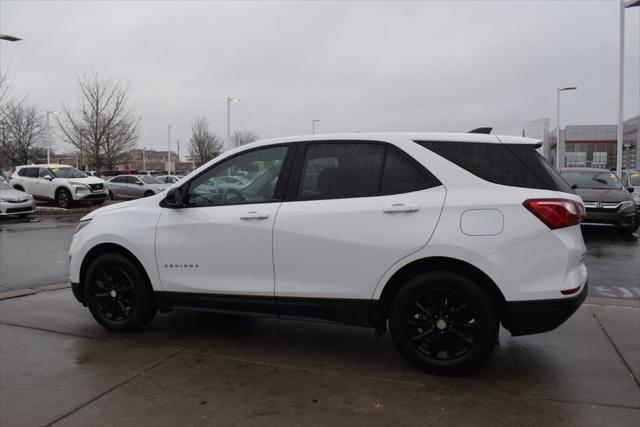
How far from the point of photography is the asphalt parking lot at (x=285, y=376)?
3.31 m

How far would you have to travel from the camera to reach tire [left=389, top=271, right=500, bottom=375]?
369 centimetres

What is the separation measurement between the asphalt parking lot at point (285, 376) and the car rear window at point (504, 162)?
4.72 feet

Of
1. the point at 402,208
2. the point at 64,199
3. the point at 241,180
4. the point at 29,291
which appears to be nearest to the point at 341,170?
the point at 402,208

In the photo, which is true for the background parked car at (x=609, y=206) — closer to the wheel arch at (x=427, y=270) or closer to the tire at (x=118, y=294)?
the wheel arch at (x=427, y=270)

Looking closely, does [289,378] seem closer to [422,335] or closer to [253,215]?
[422,335]

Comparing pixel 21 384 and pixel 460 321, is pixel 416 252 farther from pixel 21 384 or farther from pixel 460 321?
pixel 21 384

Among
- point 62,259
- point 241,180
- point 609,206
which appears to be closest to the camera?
point 241,180

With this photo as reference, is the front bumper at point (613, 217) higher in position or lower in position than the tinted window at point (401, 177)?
lower

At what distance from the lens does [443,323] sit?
3.80 meters

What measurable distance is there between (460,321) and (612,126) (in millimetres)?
75202

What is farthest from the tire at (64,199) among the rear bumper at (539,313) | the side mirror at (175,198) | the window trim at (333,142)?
the rear bumper at (539,313)

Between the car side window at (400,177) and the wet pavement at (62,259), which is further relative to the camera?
the wet pavement at (62,259)

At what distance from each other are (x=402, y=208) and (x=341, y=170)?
63 centimetres

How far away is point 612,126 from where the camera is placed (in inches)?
2689
